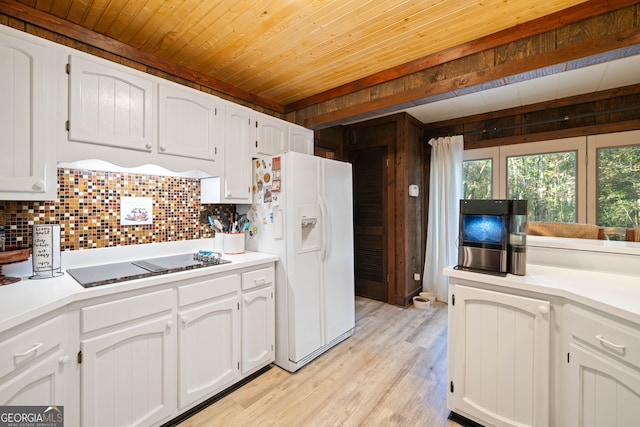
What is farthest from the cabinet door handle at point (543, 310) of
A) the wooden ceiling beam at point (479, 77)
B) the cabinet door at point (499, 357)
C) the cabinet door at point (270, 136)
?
the cabinet door at point (270, 136)

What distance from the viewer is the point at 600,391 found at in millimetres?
1253

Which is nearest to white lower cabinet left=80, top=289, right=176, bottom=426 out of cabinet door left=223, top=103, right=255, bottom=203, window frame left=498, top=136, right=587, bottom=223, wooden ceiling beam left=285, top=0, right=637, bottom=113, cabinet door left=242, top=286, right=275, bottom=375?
cabinet door left=242, top=286, right=275, bottom=375

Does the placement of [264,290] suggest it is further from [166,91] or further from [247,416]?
[166,91]

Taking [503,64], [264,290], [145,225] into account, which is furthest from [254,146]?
[503,64]

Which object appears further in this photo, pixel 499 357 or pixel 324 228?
pixel 324 228

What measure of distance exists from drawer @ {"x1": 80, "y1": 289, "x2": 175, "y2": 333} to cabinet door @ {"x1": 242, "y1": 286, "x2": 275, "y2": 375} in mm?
566

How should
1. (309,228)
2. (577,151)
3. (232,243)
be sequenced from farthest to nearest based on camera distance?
(577,151) → (309,228) → (232,243)

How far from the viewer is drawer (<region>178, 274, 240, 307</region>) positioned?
1717mm

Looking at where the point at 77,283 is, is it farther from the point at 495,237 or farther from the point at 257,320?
the point at 495,237

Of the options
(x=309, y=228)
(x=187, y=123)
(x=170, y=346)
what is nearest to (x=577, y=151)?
(x=309, y=228)

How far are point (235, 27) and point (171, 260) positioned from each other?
5.52 feet

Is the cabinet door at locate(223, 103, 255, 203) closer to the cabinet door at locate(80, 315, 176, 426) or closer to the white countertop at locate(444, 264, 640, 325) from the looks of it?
the cabinet door at locate(80, 315, 176, 426)

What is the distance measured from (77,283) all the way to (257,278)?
105cm

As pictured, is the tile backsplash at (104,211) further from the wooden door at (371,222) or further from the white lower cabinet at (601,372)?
the white lower cabinet at (601,372)
